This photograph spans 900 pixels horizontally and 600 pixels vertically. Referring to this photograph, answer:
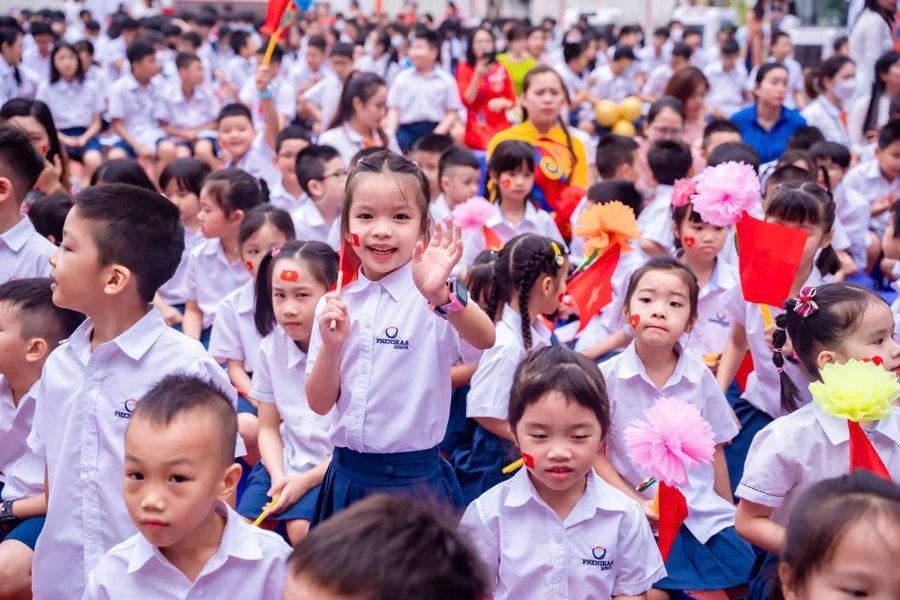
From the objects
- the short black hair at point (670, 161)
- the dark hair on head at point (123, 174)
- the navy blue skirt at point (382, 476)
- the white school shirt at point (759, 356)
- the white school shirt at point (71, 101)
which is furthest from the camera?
the white school shirt at point (71, 101)

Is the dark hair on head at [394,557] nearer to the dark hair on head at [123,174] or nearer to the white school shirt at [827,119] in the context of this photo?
the dark hair on head at [123,174]

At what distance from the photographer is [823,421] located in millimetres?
2012

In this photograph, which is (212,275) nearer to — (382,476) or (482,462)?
(482,462)

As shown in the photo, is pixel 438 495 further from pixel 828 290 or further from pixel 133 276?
pixel 828 290

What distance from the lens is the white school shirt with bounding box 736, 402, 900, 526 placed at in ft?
6.57

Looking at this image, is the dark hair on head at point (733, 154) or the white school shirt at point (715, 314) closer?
the white school shirt at point (715, 314)

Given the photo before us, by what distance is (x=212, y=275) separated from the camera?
3.76 meters

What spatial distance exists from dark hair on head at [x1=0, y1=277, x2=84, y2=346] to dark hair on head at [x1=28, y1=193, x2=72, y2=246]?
1.11m

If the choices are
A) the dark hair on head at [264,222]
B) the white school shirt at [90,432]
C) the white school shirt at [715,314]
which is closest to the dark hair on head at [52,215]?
the dark hair on head at [264,222]

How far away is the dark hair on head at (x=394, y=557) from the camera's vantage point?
1.10 meters

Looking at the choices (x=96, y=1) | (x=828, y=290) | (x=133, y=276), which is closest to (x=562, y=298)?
(x=828, y=290)

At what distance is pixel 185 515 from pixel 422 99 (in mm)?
5850

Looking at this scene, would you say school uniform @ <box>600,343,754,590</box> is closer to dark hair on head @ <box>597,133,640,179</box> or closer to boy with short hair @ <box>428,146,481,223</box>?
boy with short hair @ <box>428,146,481,223</box>

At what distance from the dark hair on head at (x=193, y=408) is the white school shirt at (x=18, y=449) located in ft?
2.87
